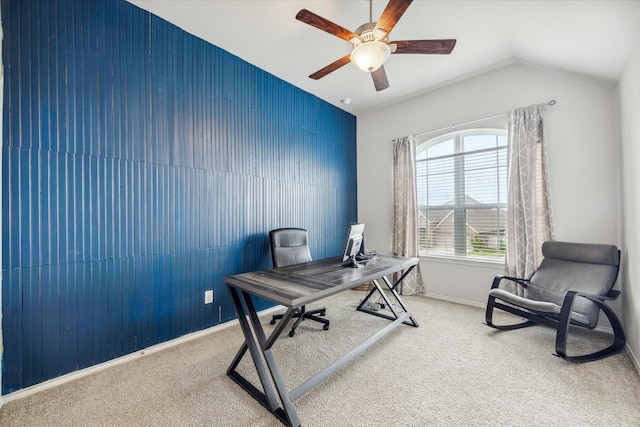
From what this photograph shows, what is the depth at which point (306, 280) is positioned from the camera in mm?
1941

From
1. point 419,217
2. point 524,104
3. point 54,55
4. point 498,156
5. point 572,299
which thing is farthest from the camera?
point 419,217

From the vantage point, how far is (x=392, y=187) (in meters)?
4.27

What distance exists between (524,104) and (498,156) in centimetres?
63

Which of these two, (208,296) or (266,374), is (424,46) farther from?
(208,296)

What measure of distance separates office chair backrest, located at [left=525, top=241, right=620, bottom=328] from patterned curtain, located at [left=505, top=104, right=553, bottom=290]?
0.63 feet

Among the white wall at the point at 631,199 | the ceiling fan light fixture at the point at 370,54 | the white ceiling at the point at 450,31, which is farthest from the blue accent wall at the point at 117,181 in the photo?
the white wall at the point at 631,199

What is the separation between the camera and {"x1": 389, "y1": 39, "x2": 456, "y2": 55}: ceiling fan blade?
1940 millimetres

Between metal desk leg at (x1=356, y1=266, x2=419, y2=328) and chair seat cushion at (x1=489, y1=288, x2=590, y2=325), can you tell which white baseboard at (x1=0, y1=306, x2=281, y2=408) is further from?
chair seat cushion at (x1=489, y1=288, x2=590, y2=325)

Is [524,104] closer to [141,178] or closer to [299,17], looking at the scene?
[299,17]

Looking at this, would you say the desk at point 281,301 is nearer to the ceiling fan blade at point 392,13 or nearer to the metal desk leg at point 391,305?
the metal desk leg at point 391,305

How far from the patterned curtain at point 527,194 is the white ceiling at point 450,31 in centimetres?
61

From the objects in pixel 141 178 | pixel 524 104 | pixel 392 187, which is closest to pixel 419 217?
pixel 392 187

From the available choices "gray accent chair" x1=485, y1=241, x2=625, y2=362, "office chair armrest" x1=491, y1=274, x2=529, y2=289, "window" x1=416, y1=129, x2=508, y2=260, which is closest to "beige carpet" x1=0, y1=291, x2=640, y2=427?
"gray accent chair" x1=485, y1=241, x2=625, y2=362

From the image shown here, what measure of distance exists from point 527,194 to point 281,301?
10.1 feet
